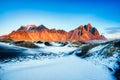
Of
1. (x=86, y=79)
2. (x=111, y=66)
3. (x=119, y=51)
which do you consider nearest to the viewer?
(x=86, y=79)

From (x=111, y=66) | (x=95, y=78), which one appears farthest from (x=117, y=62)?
(x=95, y=78)

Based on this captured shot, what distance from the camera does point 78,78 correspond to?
1395cm

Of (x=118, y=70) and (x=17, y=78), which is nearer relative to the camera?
(x=17, y=78)

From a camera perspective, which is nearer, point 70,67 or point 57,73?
point 57,73

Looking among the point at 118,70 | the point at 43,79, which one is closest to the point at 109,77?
the point at 118,70

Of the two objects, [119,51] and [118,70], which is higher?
[119,51]

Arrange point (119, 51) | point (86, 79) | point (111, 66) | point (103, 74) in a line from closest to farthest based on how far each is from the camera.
Answer: point (86, 79)
point (103, 74)
point (111, 66)
point (119, 51)

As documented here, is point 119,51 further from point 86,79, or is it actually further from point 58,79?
point 58,79

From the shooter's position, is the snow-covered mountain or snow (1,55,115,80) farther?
the snow-covered mountain

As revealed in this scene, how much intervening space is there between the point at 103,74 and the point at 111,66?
250 cm

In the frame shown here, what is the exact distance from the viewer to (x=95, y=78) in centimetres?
1377

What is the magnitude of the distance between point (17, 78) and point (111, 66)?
369 inches

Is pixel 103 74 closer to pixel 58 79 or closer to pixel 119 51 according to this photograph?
pixel 58 79

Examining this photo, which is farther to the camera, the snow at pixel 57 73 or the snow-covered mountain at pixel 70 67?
the snow-covered mountain at pixel 70 67
